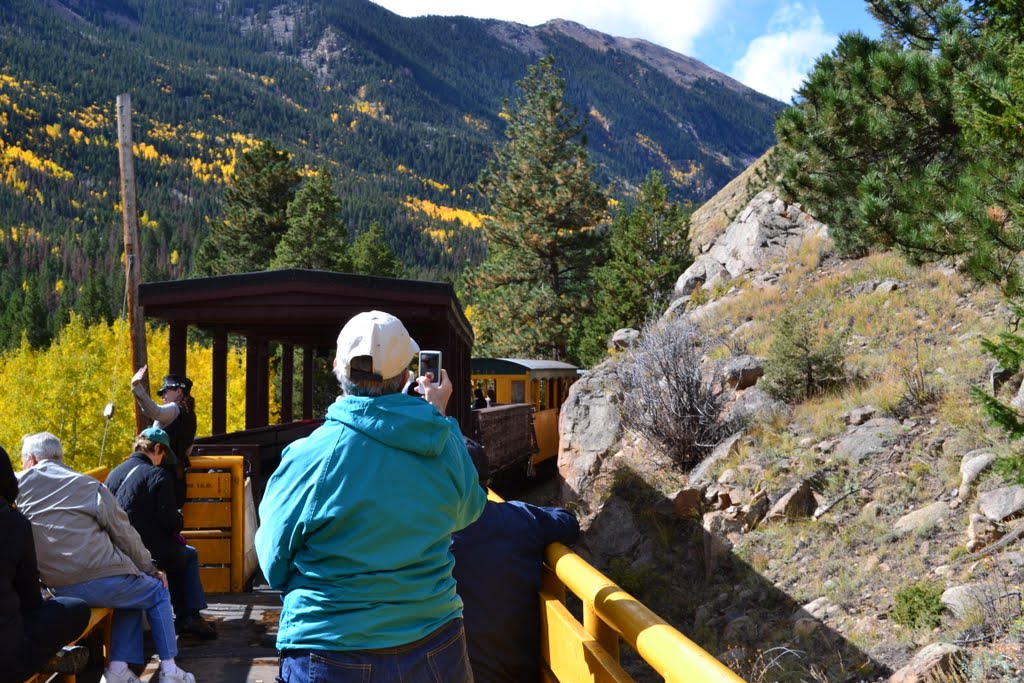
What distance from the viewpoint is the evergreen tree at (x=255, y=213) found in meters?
46.1

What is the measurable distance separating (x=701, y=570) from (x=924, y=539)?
342cm

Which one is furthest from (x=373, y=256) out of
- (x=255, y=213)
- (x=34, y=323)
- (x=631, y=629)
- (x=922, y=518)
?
(x=34, y=323)

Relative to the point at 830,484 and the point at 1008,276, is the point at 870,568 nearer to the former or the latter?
the point at 830,484

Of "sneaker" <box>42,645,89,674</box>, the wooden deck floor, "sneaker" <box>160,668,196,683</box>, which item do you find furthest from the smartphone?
"sneaker" <box>160,668,196,683</box>

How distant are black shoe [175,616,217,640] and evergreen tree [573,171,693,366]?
32.6 metres

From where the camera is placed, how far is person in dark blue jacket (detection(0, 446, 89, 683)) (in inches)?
151

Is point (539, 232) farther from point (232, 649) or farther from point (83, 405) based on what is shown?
point (232, 649)

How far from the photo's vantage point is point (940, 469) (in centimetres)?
1169

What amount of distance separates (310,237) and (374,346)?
40.0 metres

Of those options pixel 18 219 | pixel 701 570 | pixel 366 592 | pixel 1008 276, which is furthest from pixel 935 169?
pixel 18 219

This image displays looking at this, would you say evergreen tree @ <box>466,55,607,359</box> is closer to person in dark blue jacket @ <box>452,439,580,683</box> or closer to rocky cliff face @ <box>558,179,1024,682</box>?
rocky cliff face @ <box>558,179,1024,682</box>

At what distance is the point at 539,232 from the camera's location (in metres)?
41.8

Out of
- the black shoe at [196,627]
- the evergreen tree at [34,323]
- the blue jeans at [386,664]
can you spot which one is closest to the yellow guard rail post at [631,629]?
the blue jeans at [386,664]

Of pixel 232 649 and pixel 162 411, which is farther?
pixel 162 411
